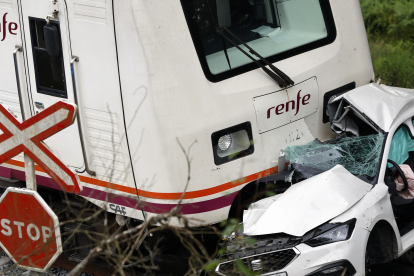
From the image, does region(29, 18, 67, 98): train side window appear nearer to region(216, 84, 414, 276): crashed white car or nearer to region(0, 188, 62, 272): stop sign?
region(0, 188, 62, 272): stop sign

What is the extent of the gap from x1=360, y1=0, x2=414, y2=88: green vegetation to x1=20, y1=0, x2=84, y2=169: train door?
18.4ft

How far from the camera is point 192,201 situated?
4371 millimetres

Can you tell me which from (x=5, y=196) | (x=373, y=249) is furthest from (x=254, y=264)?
(x=5, y=196)

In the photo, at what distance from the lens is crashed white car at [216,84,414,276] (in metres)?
4.02

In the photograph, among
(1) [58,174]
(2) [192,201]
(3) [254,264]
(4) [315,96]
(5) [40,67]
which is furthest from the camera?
(4) [315,96]

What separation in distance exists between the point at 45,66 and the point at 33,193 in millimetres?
1563

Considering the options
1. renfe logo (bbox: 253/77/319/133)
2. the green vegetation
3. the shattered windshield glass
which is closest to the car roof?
the shattered windshield glass

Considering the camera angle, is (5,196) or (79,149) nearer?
(5,196)

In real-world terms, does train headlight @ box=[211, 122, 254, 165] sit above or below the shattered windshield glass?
above

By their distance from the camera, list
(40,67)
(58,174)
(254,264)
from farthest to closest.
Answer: (40,67)
(254,264)
(58,174)

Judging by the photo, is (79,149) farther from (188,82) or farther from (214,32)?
(214,32)

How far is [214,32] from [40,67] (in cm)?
146

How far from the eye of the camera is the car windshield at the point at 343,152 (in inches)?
181

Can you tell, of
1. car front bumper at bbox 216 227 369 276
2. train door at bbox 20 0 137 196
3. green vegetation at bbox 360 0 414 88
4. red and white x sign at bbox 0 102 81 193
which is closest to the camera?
red and white x sign at bbox 0 102 81 193
